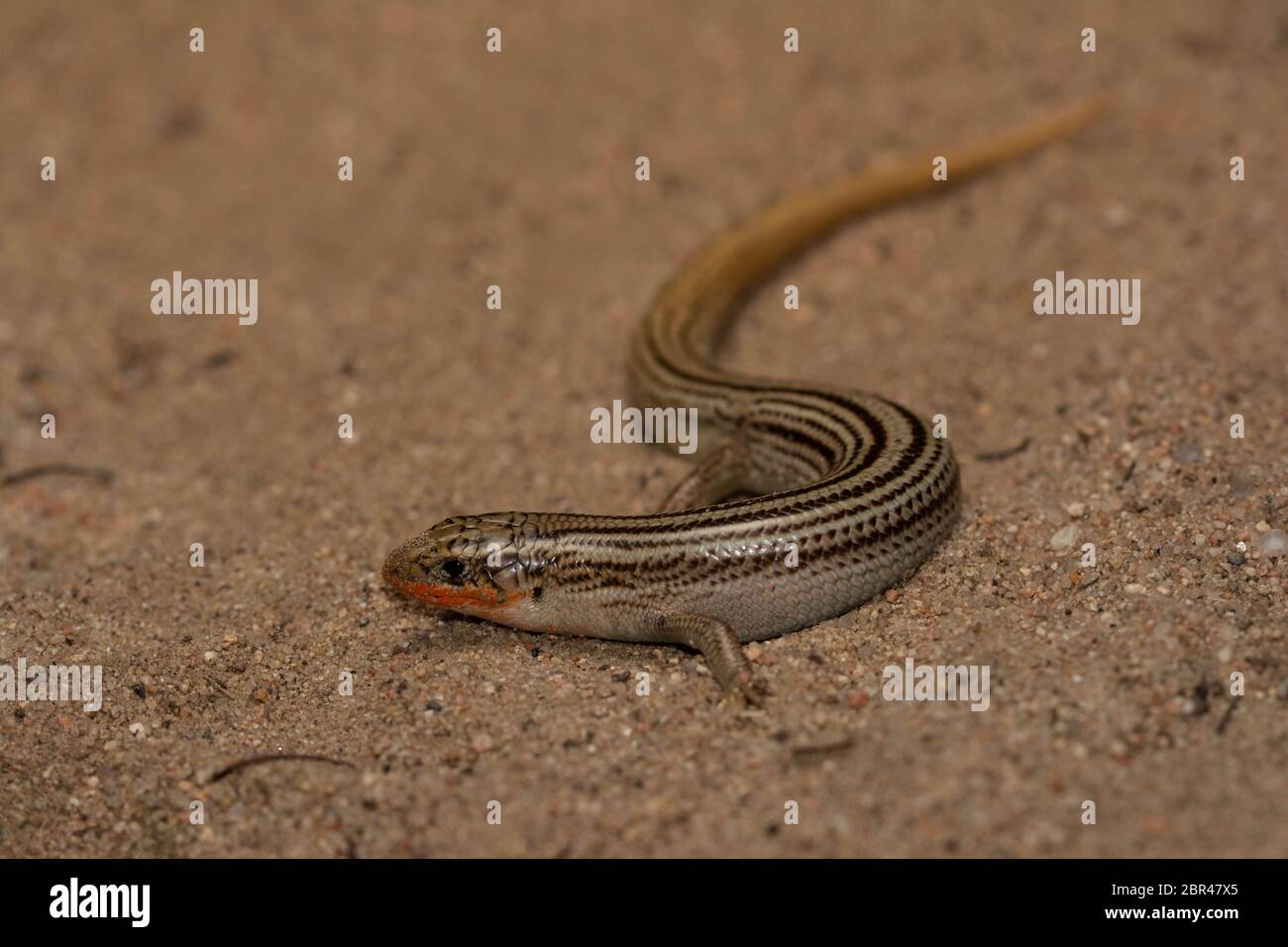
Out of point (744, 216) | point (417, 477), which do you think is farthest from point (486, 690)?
point (744, 216)

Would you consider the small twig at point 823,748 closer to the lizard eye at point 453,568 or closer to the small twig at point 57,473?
the lizard eye at point 453,568

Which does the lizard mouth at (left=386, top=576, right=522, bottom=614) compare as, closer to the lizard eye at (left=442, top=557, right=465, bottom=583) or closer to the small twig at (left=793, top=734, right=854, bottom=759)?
the lizard eye at (left=442, top=557, right=465, bottom=583)

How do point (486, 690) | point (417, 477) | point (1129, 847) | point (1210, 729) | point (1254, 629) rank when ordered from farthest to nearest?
point (417, 477) → point (486, 690) → point (1254, 629) → point (1210, 729) → point (1129, 847)

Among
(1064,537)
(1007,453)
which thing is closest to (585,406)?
(1007,453)

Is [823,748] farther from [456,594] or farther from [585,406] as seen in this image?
[585,406]

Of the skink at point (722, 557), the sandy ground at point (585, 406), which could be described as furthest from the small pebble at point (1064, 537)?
the skink at point (722, 557)

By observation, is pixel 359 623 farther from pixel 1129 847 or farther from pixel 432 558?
pixel 1129 847
